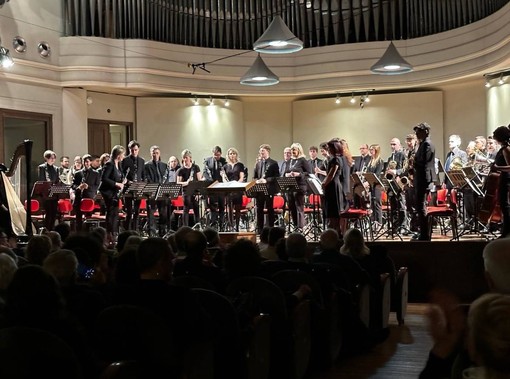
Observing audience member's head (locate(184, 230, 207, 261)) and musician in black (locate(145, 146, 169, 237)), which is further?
musician in black (locate(145, 146, 169, 237))

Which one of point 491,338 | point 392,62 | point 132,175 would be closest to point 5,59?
point 132,175

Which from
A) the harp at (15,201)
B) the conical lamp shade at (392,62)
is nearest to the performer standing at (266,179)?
the conical lamp shade at (392,62)

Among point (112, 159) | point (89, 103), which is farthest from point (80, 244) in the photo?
point (89, 103)

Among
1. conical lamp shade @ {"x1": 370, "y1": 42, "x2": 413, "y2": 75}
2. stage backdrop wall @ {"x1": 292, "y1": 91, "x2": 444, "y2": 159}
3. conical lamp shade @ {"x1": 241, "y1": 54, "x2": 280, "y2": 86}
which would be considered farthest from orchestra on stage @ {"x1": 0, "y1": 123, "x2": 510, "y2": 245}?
stage backdrop wall @ {"x1": 292, "y1": 91, "x2": 444, "y2": 159}

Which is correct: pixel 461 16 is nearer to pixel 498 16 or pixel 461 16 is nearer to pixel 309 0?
pixel 498 16

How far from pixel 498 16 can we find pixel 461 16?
5.25 ft

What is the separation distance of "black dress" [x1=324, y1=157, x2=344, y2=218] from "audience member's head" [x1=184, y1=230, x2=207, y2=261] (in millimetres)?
4933

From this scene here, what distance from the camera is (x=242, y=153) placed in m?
15.4

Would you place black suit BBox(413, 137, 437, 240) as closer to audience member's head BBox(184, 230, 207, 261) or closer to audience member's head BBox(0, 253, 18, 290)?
audience member's head BBox(184, 230, 207, 261)

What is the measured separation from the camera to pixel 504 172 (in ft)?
24.3

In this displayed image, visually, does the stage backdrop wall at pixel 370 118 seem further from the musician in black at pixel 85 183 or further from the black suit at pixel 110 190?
the black suit at pixel 110 190

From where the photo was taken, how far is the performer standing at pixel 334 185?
895 centimetres

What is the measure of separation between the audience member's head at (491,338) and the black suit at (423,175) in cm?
661

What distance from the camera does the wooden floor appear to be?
436cm
